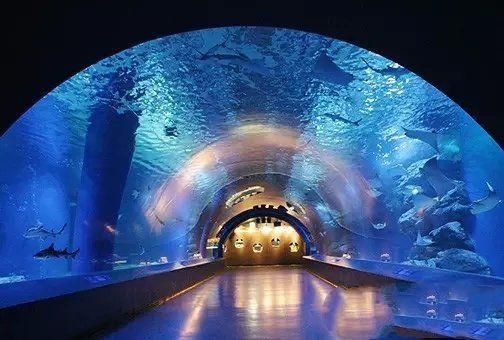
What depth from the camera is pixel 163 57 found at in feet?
25.3

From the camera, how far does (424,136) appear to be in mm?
12898

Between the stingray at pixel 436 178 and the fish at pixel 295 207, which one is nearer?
the stingray at pixel 436 178

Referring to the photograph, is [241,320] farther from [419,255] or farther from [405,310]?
[419,255]

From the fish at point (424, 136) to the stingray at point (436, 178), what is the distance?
64.3 inches

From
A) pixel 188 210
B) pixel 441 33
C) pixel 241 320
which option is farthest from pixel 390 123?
pixel 188 210

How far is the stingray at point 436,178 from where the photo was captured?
51.0 feet

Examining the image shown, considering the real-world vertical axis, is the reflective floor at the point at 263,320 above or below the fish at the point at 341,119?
below

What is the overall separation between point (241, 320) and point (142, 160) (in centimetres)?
796

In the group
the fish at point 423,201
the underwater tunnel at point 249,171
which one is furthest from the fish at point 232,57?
the fish at point 423,201

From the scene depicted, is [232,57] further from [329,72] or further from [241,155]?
[241,155]

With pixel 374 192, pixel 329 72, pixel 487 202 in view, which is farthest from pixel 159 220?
pixel 487 202


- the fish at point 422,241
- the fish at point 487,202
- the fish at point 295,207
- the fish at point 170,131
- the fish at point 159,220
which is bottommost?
the fish at point 422,241

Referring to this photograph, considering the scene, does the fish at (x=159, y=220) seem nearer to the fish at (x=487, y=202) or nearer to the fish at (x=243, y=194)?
the fish at (x=243, y=194)

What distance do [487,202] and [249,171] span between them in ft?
28.6
